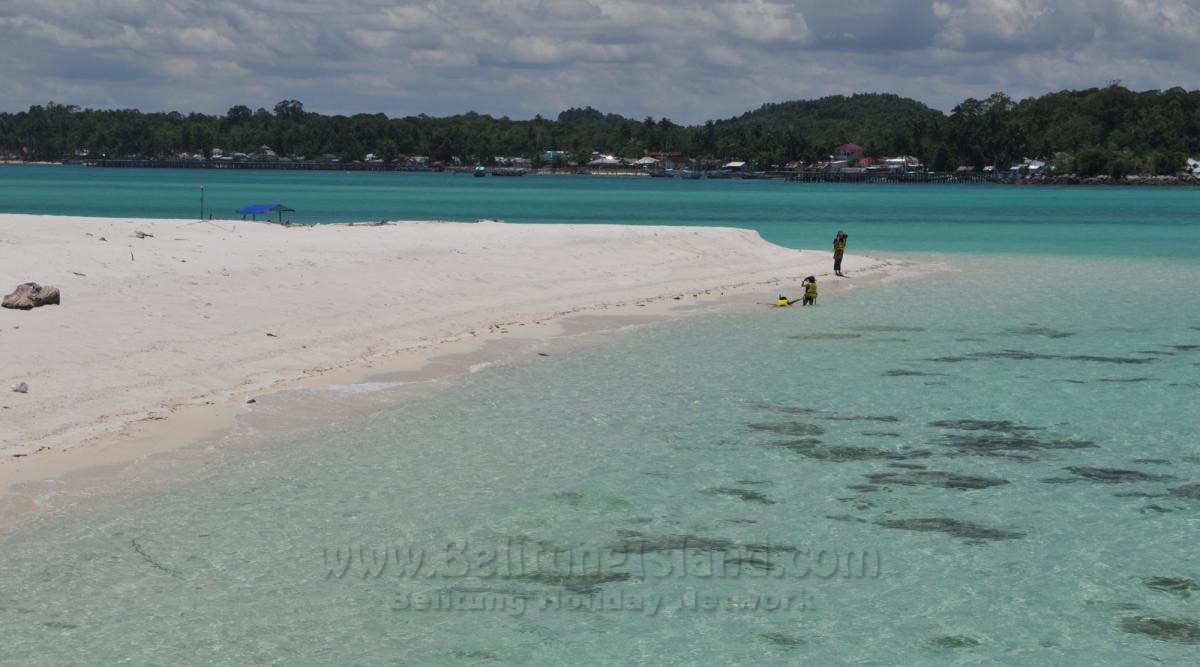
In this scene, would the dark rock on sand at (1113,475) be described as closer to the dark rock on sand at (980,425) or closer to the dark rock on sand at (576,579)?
the dark rock on sand at (980,425)

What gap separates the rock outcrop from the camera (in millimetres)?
25191

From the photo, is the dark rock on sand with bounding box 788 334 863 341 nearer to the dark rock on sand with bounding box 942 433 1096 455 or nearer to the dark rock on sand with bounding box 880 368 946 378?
the dark rock on sand with bounding box 880 368 946 378

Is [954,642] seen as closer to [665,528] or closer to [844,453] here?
[665,528]

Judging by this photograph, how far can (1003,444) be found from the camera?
20891mm

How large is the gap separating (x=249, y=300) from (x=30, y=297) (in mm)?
5682

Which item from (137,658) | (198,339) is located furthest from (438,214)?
(137,658)

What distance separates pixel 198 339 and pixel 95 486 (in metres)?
9.28

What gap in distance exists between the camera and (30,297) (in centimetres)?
2550

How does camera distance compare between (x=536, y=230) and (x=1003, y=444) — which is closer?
(x=1003, y=444)

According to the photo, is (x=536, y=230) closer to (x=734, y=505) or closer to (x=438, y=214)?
(x=734, y=505)

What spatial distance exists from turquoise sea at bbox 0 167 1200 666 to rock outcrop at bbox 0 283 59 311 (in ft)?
22.1

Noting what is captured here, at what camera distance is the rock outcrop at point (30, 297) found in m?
25.2

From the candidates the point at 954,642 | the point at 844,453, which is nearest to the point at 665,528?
the point at 954,642

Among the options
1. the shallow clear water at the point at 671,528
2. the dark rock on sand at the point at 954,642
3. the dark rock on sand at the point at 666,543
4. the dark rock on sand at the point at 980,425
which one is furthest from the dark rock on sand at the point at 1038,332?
the dark rock on sand at the point at 954,642
